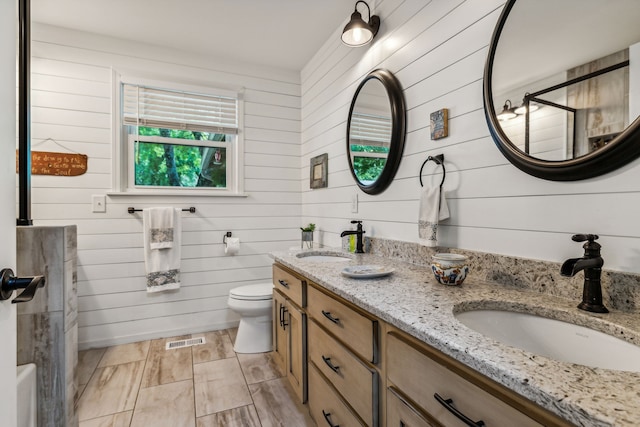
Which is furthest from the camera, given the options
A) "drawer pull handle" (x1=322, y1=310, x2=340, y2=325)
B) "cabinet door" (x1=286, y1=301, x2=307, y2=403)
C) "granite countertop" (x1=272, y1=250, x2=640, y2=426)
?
"cabinet door" (x1=286, y1=301, x2=307, y2=403)

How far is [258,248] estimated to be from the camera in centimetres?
303

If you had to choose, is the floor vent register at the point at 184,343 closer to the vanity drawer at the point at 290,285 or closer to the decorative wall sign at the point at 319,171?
the vanity drawer at the point at 290,285

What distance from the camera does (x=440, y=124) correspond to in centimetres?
147

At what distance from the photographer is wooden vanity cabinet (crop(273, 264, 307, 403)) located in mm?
A: 1599

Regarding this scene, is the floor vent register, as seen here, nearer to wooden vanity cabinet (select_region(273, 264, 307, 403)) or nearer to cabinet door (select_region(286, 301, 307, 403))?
wooden vanity cabinet (select_region(273, 264, 307, 403))

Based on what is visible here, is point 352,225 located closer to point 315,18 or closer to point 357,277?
point 357,277

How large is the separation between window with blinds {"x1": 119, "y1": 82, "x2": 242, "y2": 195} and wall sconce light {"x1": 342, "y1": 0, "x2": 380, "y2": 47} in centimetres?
143

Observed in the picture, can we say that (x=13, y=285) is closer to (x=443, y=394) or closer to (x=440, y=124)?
(x=443, y=394)

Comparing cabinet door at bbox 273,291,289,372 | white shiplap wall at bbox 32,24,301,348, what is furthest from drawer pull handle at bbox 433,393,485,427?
white shiplap wall at bbox 32,24,301,348

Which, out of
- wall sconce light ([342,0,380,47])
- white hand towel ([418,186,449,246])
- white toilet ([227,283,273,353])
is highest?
wall sconce light ([342,0,380,47])

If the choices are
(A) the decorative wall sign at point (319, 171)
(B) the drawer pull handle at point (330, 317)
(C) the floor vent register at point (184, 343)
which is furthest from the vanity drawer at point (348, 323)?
(C) the floor vent register at point (184, 343)

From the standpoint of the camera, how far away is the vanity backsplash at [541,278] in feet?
2.73

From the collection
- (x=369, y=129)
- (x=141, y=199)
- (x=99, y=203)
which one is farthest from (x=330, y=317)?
(x=99, y=203)

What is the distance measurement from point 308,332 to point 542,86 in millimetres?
1414
